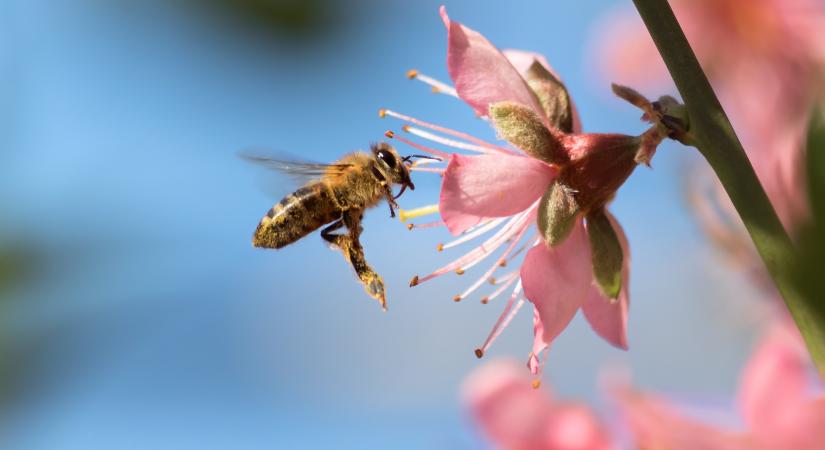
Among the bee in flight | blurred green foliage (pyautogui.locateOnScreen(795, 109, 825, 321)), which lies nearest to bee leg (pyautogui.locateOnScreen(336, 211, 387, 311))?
the bee in flight

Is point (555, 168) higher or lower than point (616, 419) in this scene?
higher

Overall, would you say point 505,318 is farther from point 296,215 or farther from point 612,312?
point 296,215

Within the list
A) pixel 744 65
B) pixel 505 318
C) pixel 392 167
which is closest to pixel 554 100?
pixel 505 318

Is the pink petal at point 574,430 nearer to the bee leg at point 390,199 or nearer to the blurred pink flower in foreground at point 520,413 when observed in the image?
the blurred pink flower in foreground at point 520,413

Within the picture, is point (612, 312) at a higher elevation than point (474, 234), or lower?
lower

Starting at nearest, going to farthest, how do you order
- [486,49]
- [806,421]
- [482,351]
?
[806,421] < [486,49] < [482,351]

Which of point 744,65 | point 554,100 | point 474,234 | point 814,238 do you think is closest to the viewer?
point 814,238

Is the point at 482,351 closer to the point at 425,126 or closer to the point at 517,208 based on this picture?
the point at 517,208

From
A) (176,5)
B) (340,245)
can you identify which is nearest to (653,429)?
(340,245)
